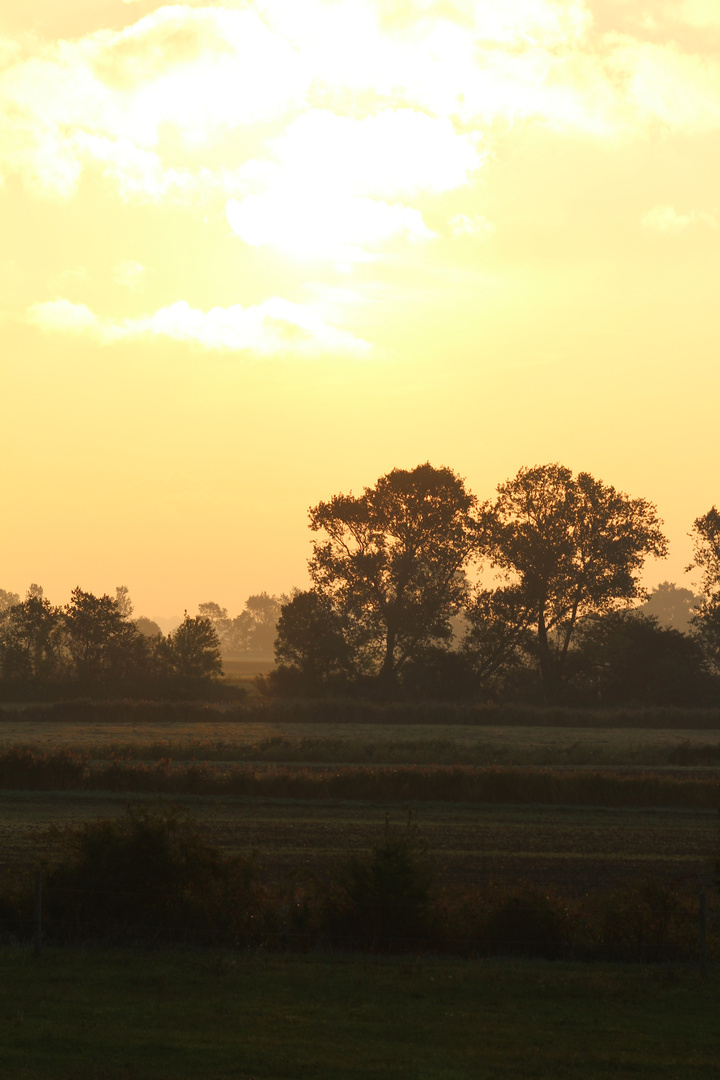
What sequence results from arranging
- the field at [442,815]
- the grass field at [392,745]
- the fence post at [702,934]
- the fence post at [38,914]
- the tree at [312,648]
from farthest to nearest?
the tree at [312,648] → the grass field at [392,745] → the field at [442,815] → the fence post at [38,914] → the fence post at [702,934]

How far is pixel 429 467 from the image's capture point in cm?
7956

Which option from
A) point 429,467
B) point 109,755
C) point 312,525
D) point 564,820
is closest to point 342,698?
point 312,525

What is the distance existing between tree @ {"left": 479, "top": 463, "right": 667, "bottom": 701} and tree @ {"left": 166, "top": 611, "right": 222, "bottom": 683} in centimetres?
2297

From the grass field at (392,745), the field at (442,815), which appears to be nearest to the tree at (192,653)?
the grass field at (392,745)

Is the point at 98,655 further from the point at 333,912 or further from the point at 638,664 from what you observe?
the point at 333,912

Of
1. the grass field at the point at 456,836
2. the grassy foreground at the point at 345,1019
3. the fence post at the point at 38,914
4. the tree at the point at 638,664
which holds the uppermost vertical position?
the tree at the point at 638,664

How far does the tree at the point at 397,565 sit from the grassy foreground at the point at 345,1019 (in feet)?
206

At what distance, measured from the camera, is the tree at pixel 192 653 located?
8038 cm

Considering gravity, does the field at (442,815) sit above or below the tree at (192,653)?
below

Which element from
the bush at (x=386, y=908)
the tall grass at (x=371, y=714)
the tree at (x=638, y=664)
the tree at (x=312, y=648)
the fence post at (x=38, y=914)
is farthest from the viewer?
the tree at (x=312, y=648)

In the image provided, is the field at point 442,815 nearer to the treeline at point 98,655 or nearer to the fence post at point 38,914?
the fence post at point 38,914

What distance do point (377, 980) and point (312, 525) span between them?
65502mm

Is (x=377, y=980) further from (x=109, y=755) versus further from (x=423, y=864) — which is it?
(x=109, y=755)

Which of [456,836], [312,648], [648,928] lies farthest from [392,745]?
[648,928]
